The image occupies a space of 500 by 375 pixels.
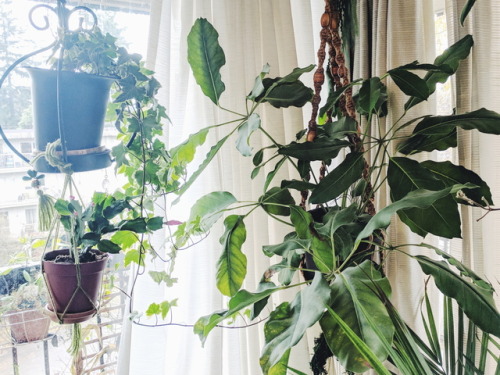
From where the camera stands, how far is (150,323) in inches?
48.8

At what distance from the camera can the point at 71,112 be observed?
896mm

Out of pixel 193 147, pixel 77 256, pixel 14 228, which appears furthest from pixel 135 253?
pixel 14 228

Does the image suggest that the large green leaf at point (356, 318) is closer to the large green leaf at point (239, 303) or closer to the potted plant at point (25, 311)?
the large green leaf at point (239, 303)

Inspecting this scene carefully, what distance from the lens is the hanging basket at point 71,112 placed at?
2.89 ft

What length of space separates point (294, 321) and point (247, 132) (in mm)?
391

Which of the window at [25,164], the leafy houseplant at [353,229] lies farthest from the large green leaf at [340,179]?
the window at [25,164]

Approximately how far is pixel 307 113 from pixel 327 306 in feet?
3.38

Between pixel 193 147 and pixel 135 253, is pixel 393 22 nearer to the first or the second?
pixel 193 147

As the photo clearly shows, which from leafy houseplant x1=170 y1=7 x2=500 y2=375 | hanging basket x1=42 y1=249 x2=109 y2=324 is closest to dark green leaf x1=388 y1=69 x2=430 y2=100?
leafy houseplant x1=170 y1=7 x2=500 y2=375

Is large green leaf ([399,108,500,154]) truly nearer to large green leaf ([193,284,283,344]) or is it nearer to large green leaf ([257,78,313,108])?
large green leaf ([257,78,313,108])

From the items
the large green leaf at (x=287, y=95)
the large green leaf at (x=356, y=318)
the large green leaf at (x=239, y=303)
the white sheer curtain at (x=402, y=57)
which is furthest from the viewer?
the white sheer curtain at (x=402, y=57)

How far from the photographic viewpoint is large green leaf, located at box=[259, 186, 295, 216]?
940mm

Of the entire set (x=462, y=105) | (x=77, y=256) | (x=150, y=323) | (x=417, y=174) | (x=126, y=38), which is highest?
(x=126, y=38)

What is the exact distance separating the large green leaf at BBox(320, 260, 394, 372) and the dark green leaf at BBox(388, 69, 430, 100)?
0.40 metres
